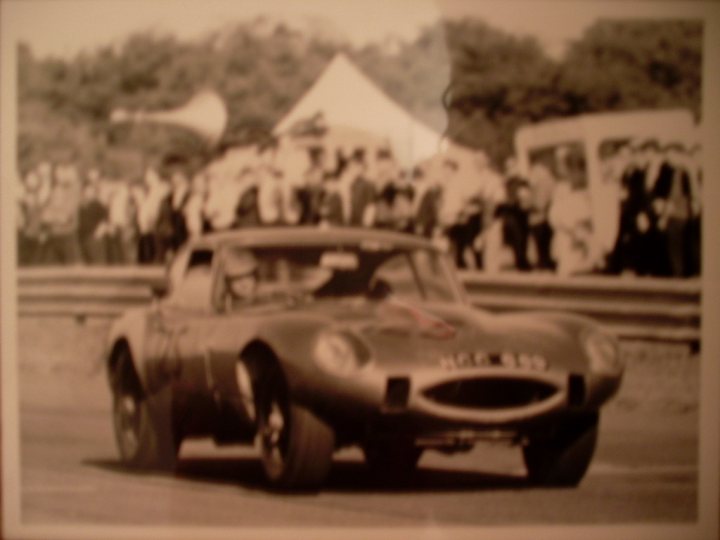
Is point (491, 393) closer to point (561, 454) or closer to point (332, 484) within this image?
point (561, 454)

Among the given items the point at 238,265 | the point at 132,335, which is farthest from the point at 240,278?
the point at 132,335

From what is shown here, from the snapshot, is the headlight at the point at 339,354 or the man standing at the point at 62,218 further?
the man standing at the point at 62,218

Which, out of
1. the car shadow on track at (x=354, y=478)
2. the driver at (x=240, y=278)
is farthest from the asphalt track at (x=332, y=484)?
the driver at (x=240, y=278)

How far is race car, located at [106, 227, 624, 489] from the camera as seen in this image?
233cm

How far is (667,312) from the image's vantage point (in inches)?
102

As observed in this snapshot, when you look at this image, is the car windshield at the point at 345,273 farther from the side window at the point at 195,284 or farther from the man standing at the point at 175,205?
the man standing at the point at 175,205

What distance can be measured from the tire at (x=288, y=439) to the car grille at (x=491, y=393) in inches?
10.8

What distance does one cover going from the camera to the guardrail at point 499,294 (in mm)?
2531

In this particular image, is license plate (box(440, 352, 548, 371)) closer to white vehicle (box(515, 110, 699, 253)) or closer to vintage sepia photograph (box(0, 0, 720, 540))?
vintage sepia photograph (box(0, 0, 720, 540))

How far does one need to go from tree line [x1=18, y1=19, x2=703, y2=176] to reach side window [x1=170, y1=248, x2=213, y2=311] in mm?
273

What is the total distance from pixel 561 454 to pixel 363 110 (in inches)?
38.4

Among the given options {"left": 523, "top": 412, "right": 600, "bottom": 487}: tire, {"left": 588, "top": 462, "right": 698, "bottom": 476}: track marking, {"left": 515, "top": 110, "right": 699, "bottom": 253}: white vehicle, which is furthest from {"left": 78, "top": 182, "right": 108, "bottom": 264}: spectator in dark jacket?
{"left": 588, "top": 462, "right": 698, "bottom": 476}: track marking

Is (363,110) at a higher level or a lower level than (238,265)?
→ higher

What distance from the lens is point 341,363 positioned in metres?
2.34
